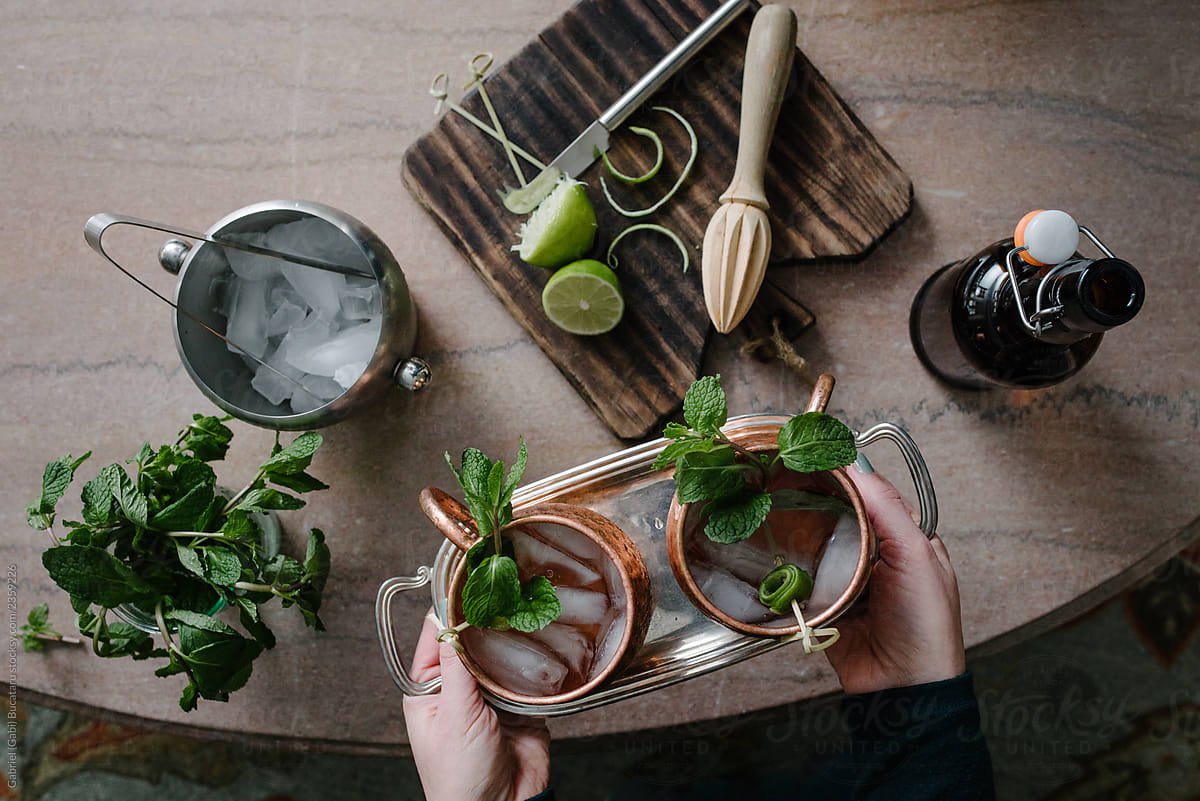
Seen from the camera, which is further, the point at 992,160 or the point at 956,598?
the point at 992,160

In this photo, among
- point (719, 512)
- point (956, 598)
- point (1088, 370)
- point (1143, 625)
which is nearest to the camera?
point (719, 512)

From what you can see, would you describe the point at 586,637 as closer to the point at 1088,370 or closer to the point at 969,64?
the point at 1088,370

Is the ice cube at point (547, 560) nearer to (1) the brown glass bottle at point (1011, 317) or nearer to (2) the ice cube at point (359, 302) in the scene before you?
(2) the ice cube at point (359, 302)

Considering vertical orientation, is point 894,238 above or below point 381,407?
below

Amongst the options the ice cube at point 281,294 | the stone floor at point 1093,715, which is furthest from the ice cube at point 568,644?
the stone floor at point 1093,715

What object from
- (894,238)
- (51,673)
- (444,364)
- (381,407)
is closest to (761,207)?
(894,238)

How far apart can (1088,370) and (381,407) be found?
0.99 meters

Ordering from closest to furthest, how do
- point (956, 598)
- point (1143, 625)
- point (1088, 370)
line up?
1. point (956, 598)
2. point (1088, 370)
3. point (1143, 625)

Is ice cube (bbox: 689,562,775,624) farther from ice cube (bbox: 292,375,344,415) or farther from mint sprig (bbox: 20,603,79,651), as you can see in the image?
mint sprig (bbox: 20,603,79,651)

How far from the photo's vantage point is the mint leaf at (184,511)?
0.84 metres

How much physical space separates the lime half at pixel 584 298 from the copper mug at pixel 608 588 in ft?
1.17

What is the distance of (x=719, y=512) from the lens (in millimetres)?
725

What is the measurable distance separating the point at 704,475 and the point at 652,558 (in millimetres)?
201

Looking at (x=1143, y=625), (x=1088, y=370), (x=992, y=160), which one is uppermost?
(x=992, y=160)
